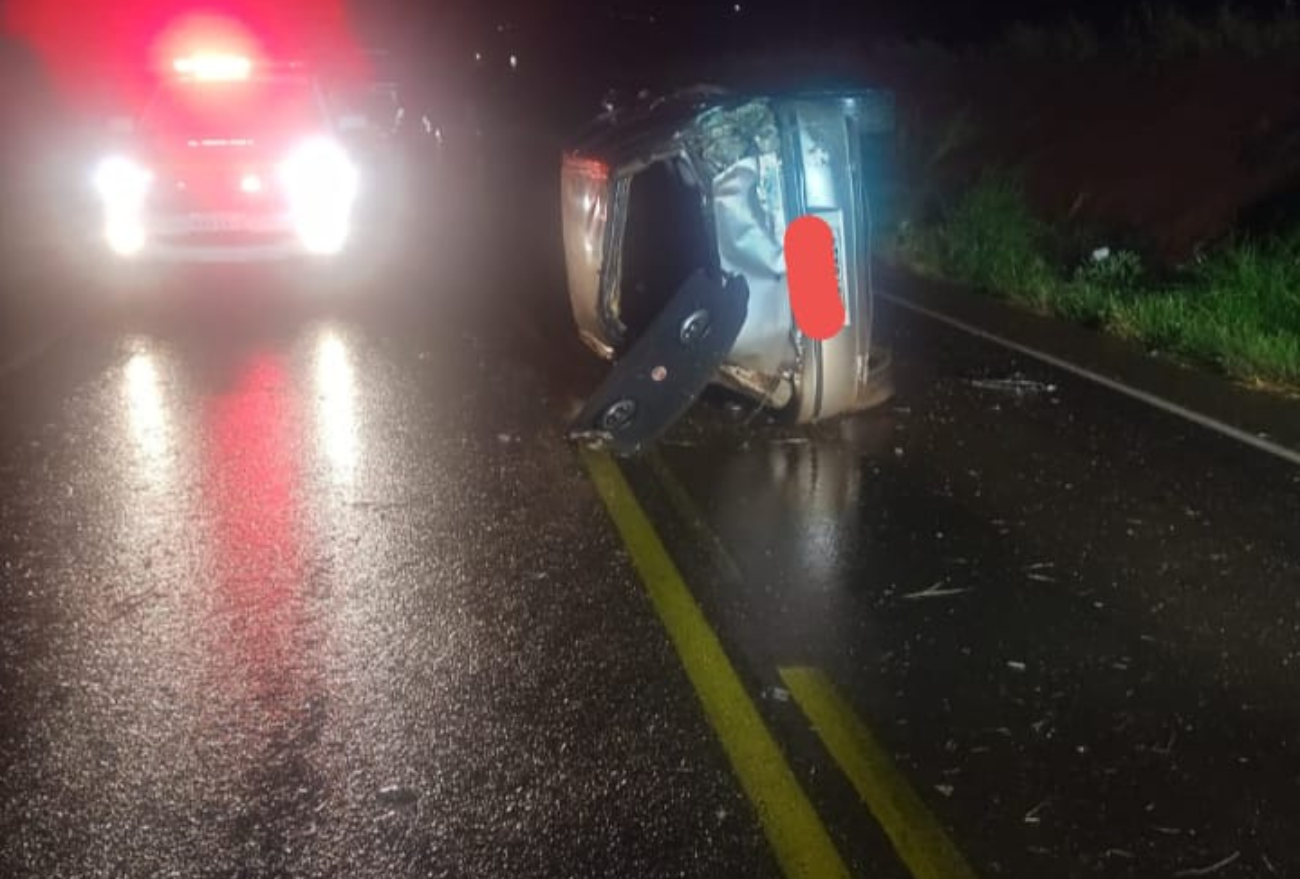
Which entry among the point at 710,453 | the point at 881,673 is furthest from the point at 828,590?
the point at 710,453

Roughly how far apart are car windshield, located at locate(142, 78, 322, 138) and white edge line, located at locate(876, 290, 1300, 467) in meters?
5.18

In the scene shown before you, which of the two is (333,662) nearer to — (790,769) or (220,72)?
(790,769)

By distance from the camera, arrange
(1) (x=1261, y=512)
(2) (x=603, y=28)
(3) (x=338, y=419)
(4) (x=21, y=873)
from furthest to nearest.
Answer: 1. (2) (x=603, y=28)
2. (3) (x=338, y=419)
3. (1) (x=1261, y=512)
4. (4) (x=21, y=873)

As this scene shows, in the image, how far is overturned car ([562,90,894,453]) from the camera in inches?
331

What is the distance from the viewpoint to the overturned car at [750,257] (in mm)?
8406

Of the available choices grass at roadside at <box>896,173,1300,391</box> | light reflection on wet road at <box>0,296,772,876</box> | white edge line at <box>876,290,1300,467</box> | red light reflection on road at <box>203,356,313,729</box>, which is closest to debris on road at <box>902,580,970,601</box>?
light reflection on wet road at <box>0,296,772,876</box>

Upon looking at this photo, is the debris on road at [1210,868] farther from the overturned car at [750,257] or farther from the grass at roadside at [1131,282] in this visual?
the grass at roadside at [1131,282]

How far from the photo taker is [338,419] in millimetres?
9195

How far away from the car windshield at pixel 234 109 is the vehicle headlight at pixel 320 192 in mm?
443

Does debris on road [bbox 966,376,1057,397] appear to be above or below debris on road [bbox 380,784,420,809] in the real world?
below

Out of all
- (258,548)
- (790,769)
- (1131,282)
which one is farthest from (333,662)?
(1131,282)

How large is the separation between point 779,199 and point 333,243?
19.1ft

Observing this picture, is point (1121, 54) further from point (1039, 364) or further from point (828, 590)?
point (828, 590)

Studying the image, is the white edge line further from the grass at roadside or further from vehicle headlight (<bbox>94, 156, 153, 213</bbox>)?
vehicle headlight (<bbox>94, 156, 153, 213</bbox>)
